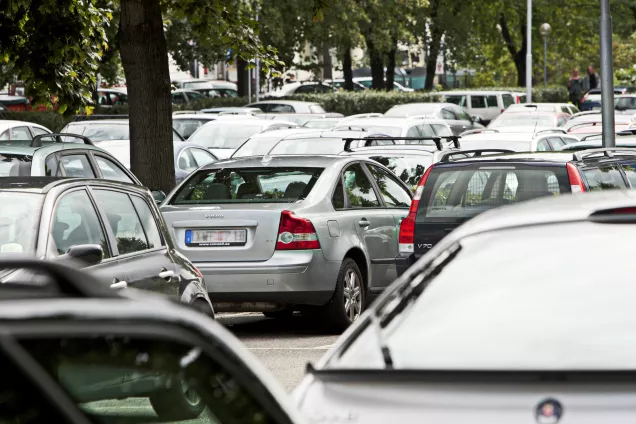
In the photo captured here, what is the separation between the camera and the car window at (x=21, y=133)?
23.0 metres

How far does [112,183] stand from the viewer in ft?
25.6

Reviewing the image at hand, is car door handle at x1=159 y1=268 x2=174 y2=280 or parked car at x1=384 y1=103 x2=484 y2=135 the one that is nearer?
car door handle at x1=159 y1=268 x2=174 y2=280

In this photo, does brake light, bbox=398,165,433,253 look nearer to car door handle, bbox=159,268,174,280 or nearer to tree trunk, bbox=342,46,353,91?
car door handle, bbox=159,268,174,280

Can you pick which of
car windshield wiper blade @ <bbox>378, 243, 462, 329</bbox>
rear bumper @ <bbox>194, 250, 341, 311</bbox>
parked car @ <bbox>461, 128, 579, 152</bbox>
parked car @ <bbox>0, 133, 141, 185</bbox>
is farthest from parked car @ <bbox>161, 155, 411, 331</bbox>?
parked car @ <bbox>461, 128, 579, 152</bbox>

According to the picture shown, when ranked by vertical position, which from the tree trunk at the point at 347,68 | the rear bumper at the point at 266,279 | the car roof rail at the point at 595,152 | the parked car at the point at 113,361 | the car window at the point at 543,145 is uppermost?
the tree trunk at the point at 347,68

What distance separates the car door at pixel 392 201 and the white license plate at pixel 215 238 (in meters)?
1.70

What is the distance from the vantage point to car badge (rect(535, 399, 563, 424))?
3033 mm

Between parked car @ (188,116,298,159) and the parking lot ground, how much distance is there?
12.9 metres

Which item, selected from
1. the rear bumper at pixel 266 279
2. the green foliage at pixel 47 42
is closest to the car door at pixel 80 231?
the rear bumper at pixel 266 279

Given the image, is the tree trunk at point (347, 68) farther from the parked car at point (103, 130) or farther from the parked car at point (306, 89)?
the parked car at point (103, 130)

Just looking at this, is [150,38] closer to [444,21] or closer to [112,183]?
[112,183]

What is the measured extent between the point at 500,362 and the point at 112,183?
4.70 meters

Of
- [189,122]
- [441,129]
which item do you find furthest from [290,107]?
[441,129]

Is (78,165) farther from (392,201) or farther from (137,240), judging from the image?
(137,240)
